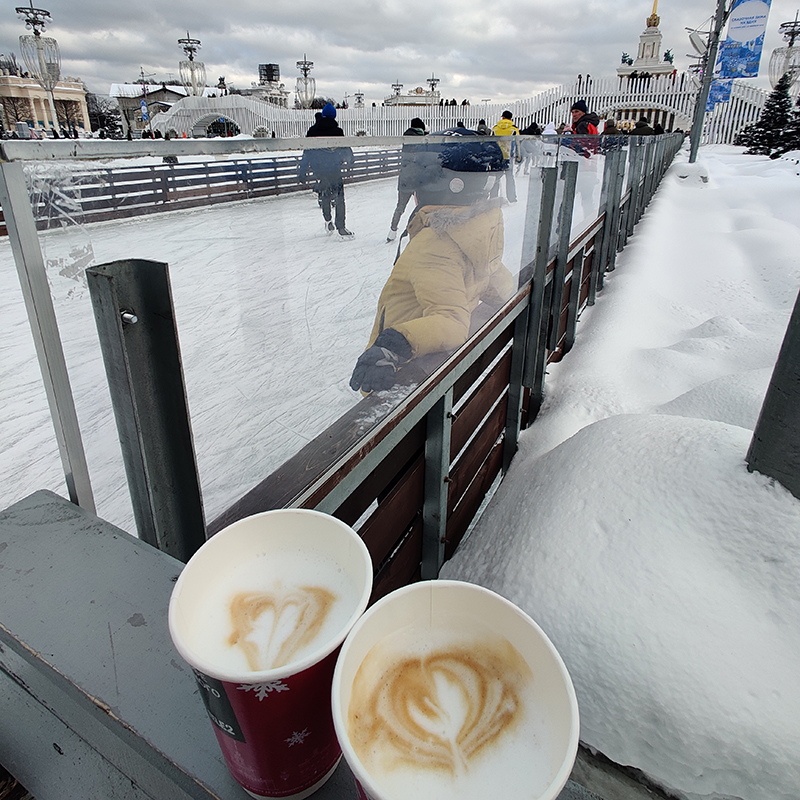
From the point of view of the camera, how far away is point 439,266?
1.95 m

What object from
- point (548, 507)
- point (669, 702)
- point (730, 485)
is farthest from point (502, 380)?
point (669, 702)

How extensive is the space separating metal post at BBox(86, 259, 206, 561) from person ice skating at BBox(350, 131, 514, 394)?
26.6 inches

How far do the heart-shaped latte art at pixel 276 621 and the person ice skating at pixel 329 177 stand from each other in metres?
0.91

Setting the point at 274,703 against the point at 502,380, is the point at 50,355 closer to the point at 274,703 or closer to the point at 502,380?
the point at 274,703

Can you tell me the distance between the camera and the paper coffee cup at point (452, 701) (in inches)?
18.6

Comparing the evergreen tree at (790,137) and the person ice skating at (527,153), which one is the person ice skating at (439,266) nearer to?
the person ice skating at (527,153)

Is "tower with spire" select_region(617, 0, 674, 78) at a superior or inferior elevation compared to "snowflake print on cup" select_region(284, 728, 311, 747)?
superior

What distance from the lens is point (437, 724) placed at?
1.72 feet

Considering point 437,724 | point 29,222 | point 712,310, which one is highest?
point 29,222

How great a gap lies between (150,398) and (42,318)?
0.19m

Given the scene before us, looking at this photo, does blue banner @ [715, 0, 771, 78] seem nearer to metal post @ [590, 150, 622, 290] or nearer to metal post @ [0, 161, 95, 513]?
metal post @ [590, 150, 622, 290]

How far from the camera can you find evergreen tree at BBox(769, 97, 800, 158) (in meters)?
25.1

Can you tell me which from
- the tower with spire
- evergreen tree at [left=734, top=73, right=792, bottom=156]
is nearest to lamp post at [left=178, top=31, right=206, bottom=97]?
evergreen tree at [left=734, top=73, right=792, bottom=156]

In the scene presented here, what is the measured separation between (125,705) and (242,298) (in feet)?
2.56
